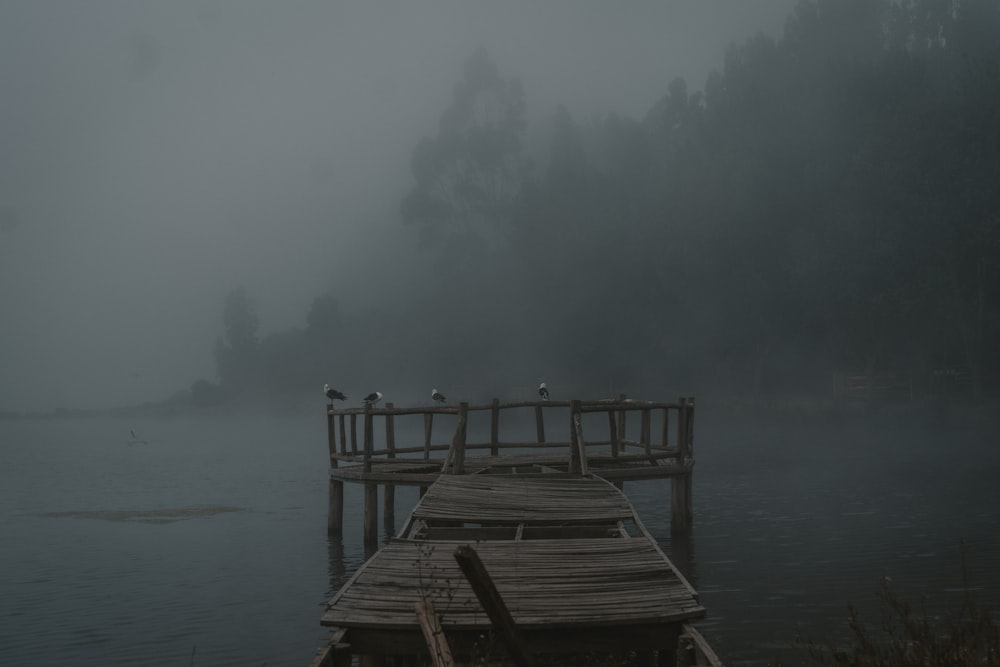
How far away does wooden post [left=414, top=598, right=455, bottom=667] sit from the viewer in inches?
213

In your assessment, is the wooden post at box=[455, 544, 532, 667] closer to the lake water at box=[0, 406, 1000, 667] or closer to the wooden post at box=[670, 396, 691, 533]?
the lake water at box=[0, 406, 1000, 667]

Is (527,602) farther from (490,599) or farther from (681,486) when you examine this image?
(681,486)

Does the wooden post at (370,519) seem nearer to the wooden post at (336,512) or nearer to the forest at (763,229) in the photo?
A: the wooden post at (336,512)

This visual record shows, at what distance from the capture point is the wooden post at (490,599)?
528 centimetres

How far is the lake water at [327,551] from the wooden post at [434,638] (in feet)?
11.1

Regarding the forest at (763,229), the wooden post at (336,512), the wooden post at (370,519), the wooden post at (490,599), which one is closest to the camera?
the wooden post at (490,599)

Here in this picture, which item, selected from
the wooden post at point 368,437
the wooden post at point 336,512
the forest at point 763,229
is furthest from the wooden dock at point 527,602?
the forest at point 763,229

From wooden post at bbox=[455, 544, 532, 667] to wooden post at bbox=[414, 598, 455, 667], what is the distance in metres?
0.35

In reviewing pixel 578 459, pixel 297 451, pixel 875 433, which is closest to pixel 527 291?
pixel 297 451

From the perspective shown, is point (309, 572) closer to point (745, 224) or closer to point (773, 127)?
point (745, 224)

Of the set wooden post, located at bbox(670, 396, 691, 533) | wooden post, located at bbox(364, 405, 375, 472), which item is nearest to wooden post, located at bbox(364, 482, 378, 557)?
wooden post, located at bbox(364, 405, 375, 472)

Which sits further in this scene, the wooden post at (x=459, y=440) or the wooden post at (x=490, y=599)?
the wooden post at (x=459, y=440)

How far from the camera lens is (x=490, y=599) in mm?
5512

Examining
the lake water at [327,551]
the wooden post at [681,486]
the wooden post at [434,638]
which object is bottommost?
the lake water at [327,551]
